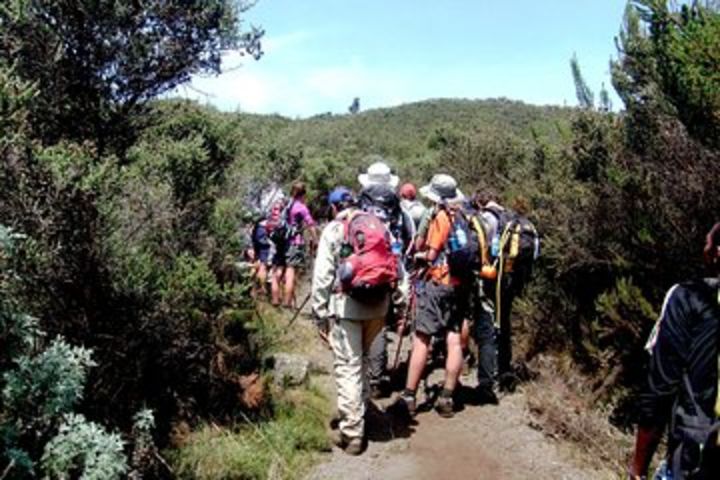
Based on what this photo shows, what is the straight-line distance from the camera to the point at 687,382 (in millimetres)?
2812

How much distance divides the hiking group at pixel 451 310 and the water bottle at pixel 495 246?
1cm

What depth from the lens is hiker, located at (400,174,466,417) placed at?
6105mm

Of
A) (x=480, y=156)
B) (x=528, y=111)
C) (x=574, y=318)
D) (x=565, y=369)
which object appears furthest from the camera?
(x=528, y=111)

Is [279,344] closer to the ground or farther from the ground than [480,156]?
closer to the ground

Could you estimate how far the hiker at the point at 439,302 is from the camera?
6.11m

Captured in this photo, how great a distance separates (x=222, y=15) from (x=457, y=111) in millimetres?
52245

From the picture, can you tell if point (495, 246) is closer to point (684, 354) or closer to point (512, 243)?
point (512, 243)

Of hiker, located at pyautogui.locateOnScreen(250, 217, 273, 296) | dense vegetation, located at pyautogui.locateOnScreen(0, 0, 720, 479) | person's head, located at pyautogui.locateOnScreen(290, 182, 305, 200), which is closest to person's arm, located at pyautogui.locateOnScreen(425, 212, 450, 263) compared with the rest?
dense vegetation, located at pyautogui.locateOnScreen(0, 0, 720, 479)

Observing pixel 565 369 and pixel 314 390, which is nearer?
pixel 314 390

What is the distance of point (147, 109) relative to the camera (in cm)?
690

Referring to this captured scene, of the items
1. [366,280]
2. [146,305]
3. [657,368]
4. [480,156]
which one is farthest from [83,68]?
[480,156]

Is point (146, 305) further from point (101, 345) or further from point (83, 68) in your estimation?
point (83, 68)

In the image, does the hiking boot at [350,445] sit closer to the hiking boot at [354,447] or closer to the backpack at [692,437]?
the hiking boot at [354,447]

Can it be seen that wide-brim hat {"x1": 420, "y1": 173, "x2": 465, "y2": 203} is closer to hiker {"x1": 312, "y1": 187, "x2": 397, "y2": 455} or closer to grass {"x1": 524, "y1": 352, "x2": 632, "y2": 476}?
hiker {"x1": 312, "y1": 187, "x2": 397, "y2": 455}
